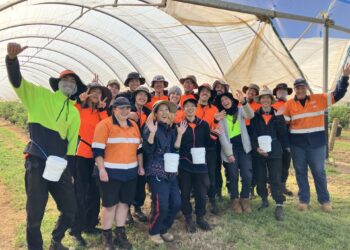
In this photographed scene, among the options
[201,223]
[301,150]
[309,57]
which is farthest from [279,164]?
[309,57]

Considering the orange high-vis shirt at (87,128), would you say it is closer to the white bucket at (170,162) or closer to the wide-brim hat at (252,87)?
the white bucket at (170,162)

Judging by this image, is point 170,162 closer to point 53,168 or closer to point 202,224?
point 202,224

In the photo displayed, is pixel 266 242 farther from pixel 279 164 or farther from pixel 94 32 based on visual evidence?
pixel 94 32

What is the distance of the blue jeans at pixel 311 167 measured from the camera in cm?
516

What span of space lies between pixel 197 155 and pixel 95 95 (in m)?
1.47

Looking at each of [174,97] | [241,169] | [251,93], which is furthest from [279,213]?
[174,97]

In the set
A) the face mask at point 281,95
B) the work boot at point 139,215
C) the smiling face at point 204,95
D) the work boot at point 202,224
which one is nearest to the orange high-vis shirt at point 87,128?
the work boot at point 139,215

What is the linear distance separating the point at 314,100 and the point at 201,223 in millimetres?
2580

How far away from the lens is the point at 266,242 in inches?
169

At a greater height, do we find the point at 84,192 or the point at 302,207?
the point at 84,192

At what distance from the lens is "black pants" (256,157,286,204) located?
4.99 metres

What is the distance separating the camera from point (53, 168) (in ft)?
10.7

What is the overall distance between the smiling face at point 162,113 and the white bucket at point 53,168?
4.17ft

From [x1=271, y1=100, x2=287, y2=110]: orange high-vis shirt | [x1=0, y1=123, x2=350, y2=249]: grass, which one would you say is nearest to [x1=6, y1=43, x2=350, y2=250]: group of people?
[x1=271, y1=100, x2=287, y2=110]: orange high-vis shirt
